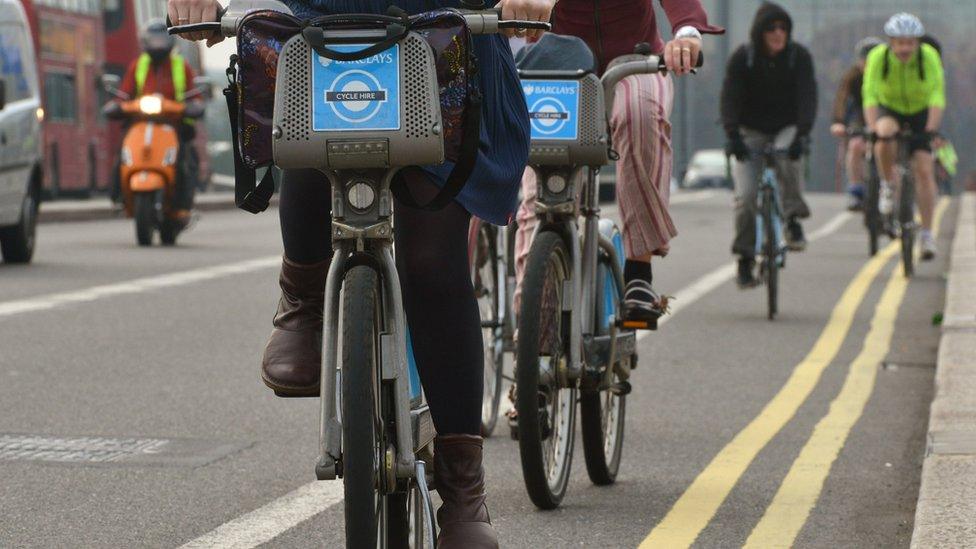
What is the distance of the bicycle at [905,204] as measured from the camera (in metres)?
14.1

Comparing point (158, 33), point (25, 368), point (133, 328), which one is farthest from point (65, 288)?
point (158, 33)

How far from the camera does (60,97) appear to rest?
2925 centimetres

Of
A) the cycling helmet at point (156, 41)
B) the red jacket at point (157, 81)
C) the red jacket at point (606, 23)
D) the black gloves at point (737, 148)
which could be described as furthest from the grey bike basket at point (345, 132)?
the red jacket at point (157, 81)

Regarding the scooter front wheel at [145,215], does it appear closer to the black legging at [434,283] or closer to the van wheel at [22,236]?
the van wheel at [22,236]

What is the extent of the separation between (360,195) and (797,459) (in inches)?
116

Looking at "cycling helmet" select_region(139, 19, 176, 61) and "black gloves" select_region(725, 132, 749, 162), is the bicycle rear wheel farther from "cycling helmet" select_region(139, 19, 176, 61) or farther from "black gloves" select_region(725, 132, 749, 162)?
"cycling helmet" select_region(139, 19, 176, 61)

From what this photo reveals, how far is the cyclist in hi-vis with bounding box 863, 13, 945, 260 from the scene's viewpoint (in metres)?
14.7

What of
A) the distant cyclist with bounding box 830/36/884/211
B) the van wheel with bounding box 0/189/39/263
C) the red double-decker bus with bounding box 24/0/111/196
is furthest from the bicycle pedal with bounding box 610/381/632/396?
the red double-decker bus with bounding box 24/0/111/196

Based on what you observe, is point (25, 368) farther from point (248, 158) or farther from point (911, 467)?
point (248, 158)

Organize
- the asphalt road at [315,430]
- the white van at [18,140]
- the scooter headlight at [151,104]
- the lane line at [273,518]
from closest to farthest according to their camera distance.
A: 1. the lane line at [273,518]
2. the asphalt road at [315,430]
3. the white van at [18,140]
4. the scooter headlight at [151,104]

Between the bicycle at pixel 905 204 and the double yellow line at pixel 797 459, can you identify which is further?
the bicycle at pixel 905 204

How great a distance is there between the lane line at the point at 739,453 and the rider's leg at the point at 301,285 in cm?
126

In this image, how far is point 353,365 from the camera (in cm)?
325

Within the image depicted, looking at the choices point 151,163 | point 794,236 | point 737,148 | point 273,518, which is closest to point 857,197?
point 794,236
